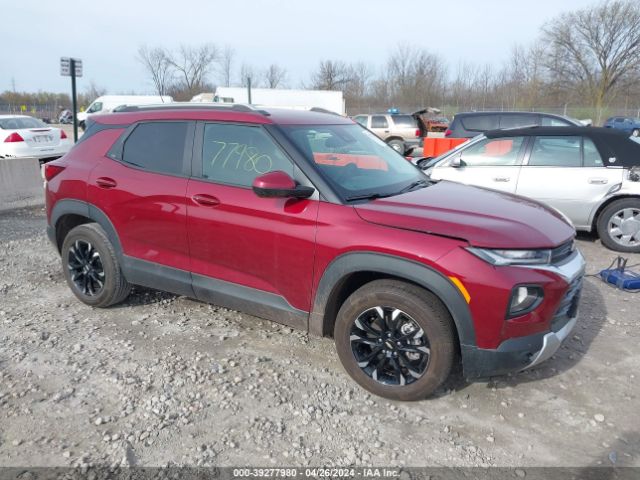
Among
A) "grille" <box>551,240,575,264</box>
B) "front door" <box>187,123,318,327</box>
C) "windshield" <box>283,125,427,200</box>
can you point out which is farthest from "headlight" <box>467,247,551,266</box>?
"front door" <box>187,123,318,327</box>

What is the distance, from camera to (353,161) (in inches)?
147

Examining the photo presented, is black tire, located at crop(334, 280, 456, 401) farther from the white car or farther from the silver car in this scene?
the white car

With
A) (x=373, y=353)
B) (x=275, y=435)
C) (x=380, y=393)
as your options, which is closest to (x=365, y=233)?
(x=373, y=353)

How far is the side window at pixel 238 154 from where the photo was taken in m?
3.51

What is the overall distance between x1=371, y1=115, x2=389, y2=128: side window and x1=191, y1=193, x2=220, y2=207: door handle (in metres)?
19.3

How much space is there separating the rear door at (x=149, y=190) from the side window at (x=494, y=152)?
4.49 meters

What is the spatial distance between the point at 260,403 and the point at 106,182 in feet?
7.64

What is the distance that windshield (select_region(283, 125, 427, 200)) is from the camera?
3.42m

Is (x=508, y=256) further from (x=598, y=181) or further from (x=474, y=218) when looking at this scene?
(x=598, y=181)

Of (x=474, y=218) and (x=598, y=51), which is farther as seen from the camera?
(x=598, y=51)

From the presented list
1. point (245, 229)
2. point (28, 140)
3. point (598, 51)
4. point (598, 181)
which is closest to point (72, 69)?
point (28, 140)

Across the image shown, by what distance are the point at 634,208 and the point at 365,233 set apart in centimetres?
494

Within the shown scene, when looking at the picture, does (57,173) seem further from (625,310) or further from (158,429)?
(625,310)

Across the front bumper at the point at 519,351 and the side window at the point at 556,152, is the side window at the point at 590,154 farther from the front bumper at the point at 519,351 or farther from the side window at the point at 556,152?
the front bumper at the point at 519,351
